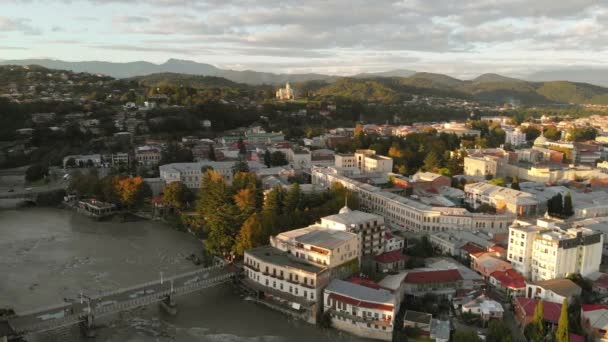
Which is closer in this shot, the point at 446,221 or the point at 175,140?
the point at 446,221

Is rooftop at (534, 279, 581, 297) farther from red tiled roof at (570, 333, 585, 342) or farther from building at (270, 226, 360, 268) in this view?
building at (270, 226, 360, 268)

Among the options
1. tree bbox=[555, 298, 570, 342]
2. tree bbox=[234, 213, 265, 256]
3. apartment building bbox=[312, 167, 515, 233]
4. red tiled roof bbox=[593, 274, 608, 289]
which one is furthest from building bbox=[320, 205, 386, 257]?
tree bbox=[555, 298, 570, 342]

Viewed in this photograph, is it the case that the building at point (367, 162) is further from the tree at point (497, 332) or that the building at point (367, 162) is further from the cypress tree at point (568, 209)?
the tree at point (497, 332)

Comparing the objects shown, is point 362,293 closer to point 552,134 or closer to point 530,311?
point 530,311

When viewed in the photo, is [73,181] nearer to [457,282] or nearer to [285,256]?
[285,256]

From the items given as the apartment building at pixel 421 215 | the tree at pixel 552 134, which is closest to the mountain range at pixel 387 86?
the tree at pixel 552 134

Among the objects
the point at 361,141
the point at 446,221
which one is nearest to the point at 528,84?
the point at 361,141
